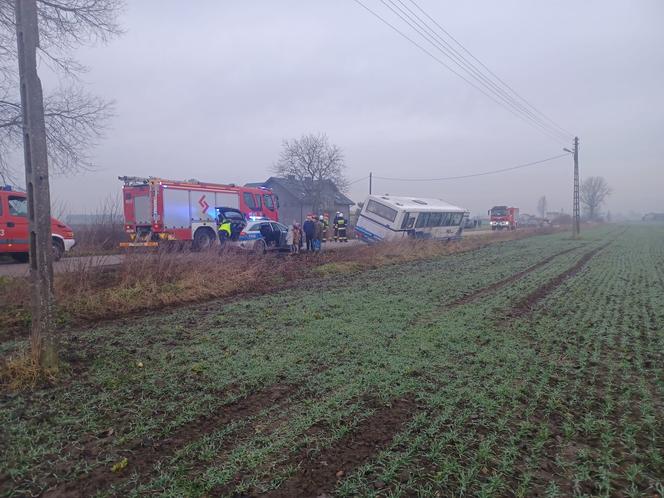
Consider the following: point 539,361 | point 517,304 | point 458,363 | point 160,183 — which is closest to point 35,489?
point 458,363

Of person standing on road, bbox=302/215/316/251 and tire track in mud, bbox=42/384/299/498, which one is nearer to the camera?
tire track in mud, bbox=42/384/299/498

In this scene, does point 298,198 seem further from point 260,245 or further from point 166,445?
point 166,445

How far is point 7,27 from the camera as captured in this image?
11602 mm

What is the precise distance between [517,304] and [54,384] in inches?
333

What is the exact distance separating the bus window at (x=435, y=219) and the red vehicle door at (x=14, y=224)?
72.9 ft

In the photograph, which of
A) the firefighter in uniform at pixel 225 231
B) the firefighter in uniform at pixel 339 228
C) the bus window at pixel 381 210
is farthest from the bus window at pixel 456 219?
the firefighter in uniform at pixel 225 231

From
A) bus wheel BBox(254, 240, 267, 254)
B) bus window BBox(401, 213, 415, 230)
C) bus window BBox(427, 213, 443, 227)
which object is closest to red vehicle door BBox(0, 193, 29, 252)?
bus wheel BBox(254, 240, 267, 254)

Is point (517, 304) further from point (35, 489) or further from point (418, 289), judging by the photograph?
point (35, 489)

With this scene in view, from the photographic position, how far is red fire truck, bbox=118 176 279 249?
18.9m

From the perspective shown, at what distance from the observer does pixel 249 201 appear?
23297 mm

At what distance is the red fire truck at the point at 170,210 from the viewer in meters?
18.9

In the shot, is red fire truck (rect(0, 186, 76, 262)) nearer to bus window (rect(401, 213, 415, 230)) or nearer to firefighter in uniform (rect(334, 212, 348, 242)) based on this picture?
firefighter in uniform (rect(334, 212, 348, 242))

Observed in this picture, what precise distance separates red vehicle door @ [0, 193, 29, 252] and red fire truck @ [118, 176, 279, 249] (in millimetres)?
4449

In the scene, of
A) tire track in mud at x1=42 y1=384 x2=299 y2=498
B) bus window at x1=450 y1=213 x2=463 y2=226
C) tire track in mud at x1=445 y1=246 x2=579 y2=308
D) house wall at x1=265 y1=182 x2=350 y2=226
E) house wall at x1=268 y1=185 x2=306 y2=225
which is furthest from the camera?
house wall at x1=268 y1=185 x2=306 y2=225
